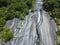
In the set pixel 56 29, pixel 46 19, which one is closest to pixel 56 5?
pixel 46 19

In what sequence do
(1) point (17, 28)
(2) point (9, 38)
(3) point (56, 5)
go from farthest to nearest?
(3) point (56, 5) → (1) point (17, 28) → (2) point (9, 38)

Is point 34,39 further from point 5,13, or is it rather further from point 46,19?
point 5,13

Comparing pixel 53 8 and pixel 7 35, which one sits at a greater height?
pixel 53 8

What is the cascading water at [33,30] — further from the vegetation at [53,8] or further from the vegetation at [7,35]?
the vegetation at [53,8]

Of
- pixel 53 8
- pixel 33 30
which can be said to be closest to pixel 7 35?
pixel 33 30

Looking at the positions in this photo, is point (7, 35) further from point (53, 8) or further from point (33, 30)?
point (53, 8)

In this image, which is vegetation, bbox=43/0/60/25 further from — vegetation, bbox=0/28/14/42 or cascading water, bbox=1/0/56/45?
vegetation, bbox=0/28/14/42
